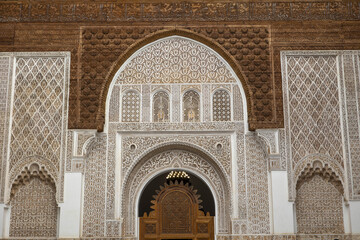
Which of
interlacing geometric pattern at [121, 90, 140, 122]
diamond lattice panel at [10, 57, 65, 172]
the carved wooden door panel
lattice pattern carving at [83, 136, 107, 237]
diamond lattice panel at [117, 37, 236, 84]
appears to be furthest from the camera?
diamond lattice panel at [117, 37, 236, 84]

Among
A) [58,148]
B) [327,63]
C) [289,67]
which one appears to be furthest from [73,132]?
[327,63]

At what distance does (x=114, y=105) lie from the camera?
7676mm

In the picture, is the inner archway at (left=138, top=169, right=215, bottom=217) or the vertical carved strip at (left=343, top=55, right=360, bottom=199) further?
the inner archway at (left=138, top=169, right=215, bottom=217)

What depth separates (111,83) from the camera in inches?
304

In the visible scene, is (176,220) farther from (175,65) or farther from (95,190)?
(175,65)

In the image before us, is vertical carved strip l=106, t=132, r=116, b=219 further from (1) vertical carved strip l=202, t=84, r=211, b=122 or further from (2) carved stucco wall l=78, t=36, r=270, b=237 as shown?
(1) vertical carved strip l=202, t=84, r=211, b=122

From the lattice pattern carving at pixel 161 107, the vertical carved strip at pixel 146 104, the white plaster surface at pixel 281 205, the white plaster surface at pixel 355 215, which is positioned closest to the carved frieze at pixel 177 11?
the vertical carved strip at pixel 146 104

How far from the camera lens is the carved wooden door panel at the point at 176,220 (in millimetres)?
7559

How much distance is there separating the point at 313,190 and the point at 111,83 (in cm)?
358

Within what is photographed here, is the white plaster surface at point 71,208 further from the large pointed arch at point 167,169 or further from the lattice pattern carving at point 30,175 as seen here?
the large pointed arch at point 167,169

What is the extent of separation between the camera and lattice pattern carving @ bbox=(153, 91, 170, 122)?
7688mm

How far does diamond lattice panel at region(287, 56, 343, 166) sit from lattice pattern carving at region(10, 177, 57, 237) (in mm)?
3781

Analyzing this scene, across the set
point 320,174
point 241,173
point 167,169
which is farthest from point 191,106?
point 320,174

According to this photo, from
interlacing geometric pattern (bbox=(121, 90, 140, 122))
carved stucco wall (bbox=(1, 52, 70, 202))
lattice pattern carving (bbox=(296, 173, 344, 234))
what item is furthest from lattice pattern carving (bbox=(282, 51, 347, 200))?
carved stucco wall (bbox=(1, 52, 70, 202))
